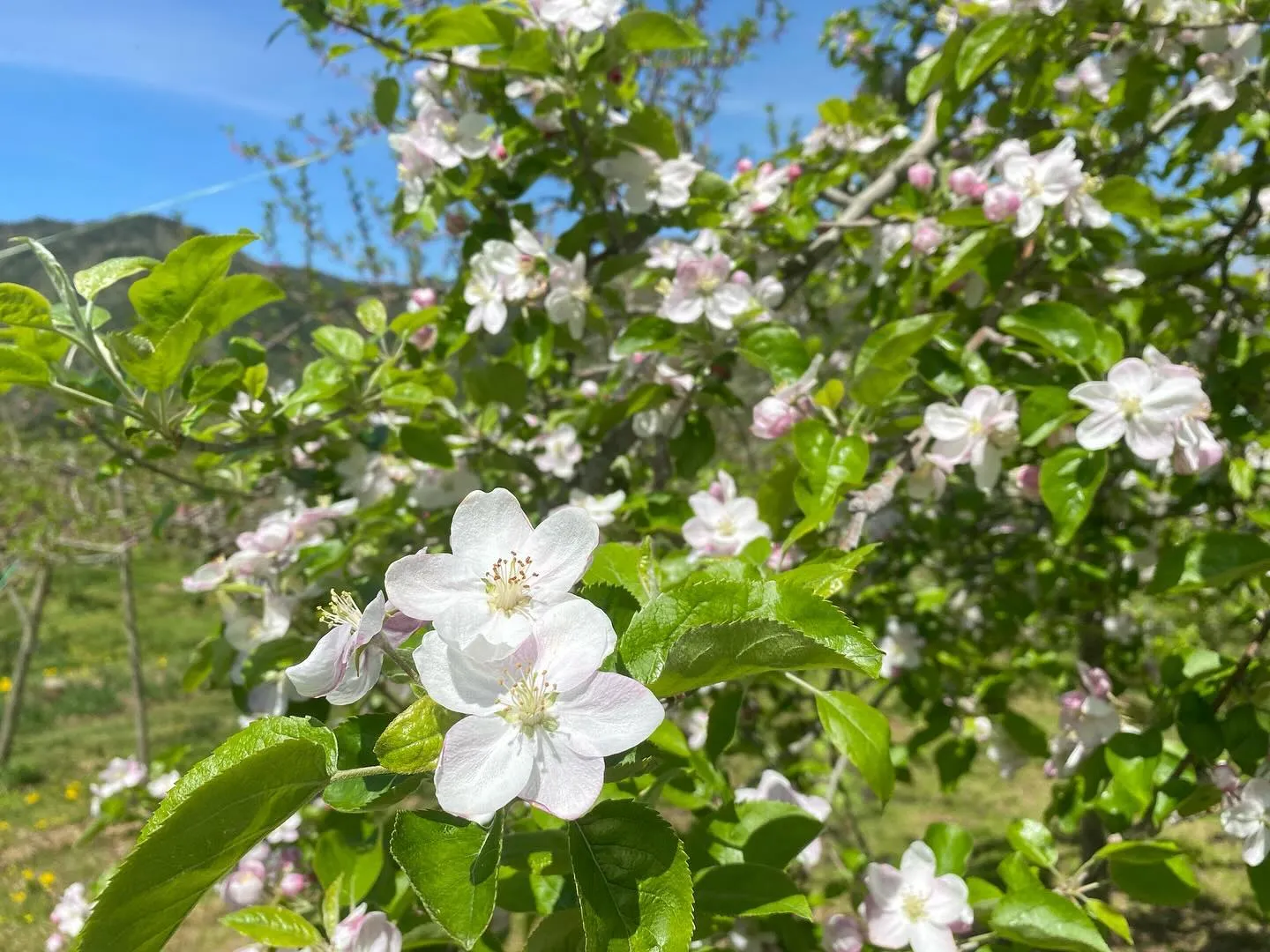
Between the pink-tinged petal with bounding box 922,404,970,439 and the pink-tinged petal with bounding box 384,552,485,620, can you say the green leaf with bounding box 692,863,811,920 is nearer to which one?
the pink-tinged petal with bounding box 384,552,485,620

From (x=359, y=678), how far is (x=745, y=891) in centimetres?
55

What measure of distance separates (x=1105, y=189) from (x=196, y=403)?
1.74m

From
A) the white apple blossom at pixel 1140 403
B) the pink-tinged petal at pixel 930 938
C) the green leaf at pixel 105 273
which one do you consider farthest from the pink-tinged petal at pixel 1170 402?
the green leaf at pixel 105 273

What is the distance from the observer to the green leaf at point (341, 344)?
1.60m

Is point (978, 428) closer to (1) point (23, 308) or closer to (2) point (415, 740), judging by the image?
(2) point (415, 740)

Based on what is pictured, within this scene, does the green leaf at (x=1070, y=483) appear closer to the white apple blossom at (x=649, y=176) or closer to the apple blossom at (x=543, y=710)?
the apple blossom at (x=543, y=710)

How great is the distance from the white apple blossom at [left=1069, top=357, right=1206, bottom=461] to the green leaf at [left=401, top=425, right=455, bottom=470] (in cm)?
114

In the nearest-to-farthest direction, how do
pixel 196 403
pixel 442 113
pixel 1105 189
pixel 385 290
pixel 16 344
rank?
pixel 16 344 < pixel 196 403 < pixel 1105 189 < pixel 442 113 < pixel 385 290

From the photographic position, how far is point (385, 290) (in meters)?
5.46

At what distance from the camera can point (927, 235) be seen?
5.98 ft

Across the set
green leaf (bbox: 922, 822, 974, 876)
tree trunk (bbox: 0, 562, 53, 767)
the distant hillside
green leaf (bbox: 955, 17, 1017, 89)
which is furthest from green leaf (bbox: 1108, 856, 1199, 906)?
tree trunk (bbox: 0, 562, 53, 767)

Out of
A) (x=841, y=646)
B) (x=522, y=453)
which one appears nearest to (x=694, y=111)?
(x=522, y=453)

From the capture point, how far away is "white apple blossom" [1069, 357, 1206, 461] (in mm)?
1284

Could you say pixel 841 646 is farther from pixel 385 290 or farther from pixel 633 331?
pixel 385 290
